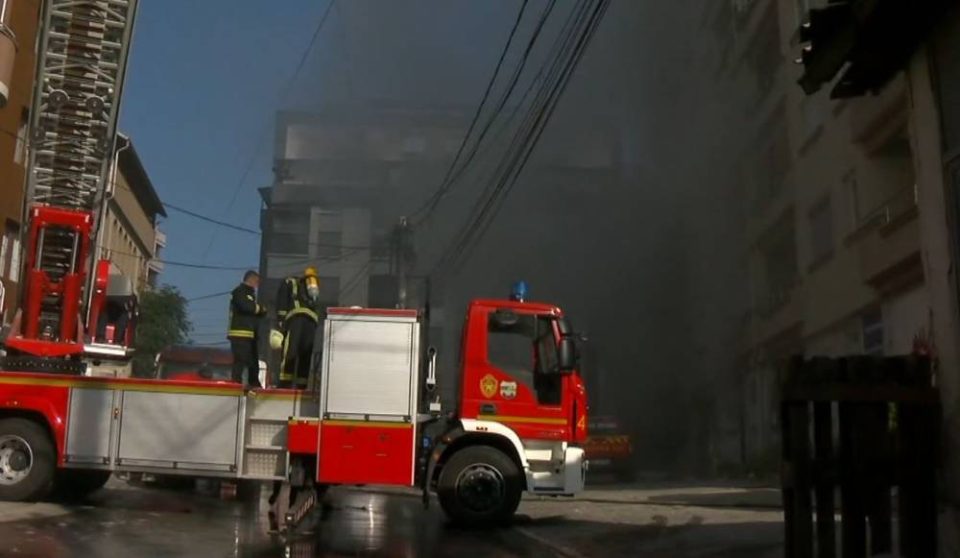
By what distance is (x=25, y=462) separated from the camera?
9.14 metres

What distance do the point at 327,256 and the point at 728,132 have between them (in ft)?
50.1

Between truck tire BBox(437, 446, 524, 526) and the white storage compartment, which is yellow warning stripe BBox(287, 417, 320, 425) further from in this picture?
truck tire BBox(437, 446, 524, 526)

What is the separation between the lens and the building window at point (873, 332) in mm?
14070

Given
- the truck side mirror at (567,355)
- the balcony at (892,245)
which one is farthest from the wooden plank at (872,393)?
the balcony at (892,245)

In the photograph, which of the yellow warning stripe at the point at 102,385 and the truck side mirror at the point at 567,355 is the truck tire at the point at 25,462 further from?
the truck side mirror at the point at 567,355

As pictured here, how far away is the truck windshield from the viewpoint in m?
9.49

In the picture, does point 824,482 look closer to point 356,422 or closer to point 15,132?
point 356,422

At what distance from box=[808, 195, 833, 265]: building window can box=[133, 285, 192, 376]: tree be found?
19.2 meters

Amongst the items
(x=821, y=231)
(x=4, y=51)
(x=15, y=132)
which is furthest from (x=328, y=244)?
(x=821, y=231)

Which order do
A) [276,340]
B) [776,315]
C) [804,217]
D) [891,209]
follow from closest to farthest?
[276,340]
[891,209]
[804,217]
[776,315]

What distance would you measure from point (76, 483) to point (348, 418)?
11.3ft

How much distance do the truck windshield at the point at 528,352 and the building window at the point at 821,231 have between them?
853 centimetres

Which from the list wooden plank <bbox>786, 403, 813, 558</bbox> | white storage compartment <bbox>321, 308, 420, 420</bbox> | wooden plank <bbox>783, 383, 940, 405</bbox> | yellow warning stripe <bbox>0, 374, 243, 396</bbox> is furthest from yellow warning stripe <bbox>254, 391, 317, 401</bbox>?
wooden plank <bbox>783, 383, 940, 405</bbox>

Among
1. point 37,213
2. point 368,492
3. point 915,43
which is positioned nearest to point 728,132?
point 368,492
